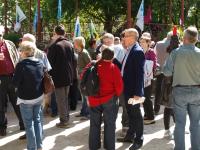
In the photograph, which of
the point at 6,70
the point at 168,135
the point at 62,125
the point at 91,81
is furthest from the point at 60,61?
the point at 168,135

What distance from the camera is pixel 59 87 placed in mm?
8234

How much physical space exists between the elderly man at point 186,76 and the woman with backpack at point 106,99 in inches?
29.2

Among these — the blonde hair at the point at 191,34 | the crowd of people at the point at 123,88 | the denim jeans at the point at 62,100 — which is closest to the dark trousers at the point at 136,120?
the crowd of people at the point at 123,88

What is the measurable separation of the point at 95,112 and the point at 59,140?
1.41 m

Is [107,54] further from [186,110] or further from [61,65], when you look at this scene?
[61,65]

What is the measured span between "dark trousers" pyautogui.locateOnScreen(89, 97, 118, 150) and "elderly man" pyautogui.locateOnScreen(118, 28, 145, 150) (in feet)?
1.17

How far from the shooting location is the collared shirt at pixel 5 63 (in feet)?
24.7

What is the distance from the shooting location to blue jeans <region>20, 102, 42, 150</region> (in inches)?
249

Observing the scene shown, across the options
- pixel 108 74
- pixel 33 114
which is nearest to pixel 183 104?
pixel 108 74

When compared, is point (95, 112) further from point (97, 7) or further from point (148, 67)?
point (97, 7)

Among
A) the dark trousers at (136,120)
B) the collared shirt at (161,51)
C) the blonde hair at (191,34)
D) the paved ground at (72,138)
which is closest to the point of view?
the blonde hair at (191,34)

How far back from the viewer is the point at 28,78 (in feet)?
20.4

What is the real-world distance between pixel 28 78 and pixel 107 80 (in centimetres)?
111

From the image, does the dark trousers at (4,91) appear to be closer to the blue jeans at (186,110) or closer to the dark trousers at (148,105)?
the dark trousers at (148,105)
